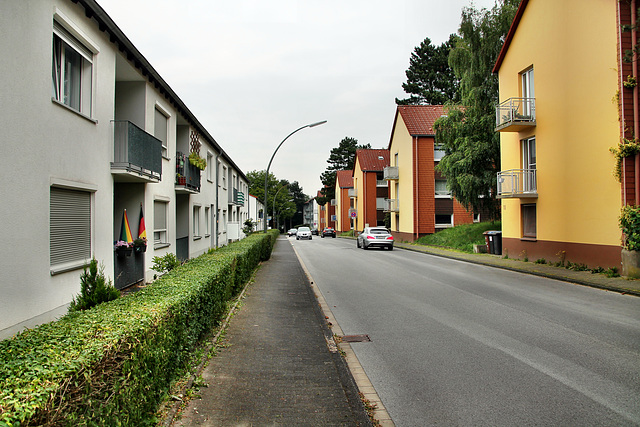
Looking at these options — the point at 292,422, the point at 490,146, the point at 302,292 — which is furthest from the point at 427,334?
the point at 490,146

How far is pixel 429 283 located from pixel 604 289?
170 inches

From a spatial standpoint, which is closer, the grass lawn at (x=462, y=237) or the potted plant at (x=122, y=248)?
the potted plant at (x=122, y=248)

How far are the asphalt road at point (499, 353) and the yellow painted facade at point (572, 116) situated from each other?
4420mm

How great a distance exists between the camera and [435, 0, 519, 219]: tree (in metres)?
23.4

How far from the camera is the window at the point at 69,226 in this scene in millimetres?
6925

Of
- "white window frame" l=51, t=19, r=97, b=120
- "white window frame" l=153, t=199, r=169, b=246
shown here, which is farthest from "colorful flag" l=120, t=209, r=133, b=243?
"white window frame" l=51, t=19, r=97, b=120

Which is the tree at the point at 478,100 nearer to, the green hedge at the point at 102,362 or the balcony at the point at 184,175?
the balcony at the point at 184,175

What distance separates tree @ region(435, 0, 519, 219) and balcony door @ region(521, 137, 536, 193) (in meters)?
5.12

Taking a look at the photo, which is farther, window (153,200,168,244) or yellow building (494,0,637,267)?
yellow building (494,0,637,267)

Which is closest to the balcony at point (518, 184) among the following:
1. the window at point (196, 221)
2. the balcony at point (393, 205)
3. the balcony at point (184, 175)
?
the balcony at point (184, 175)

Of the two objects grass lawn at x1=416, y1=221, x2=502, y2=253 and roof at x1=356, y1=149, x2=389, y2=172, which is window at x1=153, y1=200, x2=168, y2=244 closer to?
grass lawn at x1=416, y1=221, x2=502, y2=253

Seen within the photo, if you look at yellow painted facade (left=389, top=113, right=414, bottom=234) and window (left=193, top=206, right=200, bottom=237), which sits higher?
yellow painted facade (left=389, top=113, right=414, bottom=234)

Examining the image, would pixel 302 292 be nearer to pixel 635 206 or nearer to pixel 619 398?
pixel 619 398

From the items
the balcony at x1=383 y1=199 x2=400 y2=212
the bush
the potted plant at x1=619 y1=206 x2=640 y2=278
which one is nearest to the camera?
the bush
